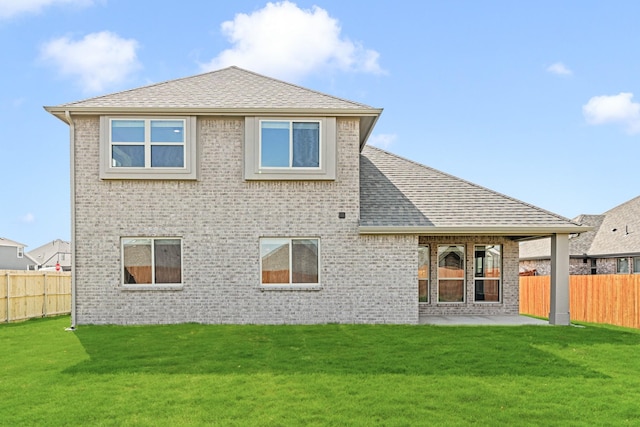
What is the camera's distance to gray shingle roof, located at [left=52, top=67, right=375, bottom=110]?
13086 mm

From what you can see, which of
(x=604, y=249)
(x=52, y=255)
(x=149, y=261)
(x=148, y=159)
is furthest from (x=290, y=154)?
(x=52, y=255)

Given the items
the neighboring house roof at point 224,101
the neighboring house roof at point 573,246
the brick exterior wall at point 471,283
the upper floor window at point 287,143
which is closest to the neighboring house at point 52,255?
the neighboring house roof at point 224,101

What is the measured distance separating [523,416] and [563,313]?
8.71 metres

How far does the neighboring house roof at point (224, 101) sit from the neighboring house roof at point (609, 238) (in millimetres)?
16170

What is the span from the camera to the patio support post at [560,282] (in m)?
13.5

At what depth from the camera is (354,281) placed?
1328 centimetres

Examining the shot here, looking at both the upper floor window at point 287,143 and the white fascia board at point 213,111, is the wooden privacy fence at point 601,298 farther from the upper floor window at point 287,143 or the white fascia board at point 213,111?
the upper floor window at point 287,143

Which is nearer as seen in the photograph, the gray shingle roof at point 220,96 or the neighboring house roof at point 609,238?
the gray shingle roof at point 220,96

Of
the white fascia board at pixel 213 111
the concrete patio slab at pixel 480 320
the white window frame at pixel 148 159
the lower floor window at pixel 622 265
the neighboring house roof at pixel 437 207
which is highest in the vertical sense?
the white fascia board at pixel 213 111

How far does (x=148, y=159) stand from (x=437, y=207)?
8584 mm

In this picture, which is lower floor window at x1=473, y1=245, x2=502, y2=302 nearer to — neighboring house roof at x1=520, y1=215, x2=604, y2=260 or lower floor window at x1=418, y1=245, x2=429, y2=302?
lower floor window at x1=418, y1=245, x2=429, y2=302

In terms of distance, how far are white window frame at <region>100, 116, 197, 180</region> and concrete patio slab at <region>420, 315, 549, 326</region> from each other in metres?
8.12

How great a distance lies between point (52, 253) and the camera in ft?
216

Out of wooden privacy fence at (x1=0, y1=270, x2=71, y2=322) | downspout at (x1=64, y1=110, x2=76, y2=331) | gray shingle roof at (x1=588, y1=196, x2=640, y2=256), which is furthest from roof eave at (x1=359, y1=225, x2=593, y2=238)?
wooden privacy fence at (x1=0, y1=270, x2=71, y2=322)
